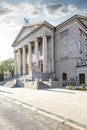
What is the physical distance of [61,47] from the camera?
4044 centimetres

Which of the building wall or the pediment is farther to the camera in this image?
the pediment

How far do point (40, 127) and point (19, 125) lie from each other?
851 mm

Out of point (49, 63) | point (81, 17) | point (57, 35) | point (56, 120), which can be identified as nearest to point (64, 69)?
point (49, 63)

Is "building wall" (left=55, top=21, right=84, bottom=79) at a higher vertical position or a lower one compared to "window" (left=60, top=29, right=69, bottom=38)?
lower

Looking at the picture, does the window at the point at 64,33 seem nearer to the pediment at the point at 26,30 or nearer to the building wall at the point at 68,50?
the building wall at the point at 68,50

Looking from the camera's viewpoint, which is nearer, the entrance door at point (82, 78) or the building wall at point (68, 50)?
the entrance door at point (82, 78)

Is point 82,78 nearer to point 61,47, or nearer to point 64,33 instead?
point 61,47

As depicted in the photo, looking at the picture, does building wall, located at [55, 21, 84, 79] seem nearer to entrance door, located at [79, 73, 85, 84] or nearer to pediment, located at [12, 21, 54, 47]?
entrance door, located at [79, 73, 85, 84]

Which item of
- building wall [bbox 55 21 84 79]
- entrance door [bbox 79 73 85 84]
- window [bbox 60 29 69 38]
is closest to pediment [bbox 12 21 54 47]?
window [bbox 60 29 69 38]

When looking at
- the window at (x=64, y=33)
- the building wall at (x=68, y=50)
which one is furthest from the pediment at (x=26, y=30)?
the building wall at (x=68, y=50)

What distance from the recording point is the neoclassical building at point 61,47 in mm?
36344

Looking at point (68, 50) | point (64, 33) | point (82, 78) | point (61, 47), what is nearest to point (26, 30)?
point (61, 47)

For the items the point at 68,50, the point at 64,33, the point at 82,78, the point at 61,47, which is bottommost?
the point at 82,78

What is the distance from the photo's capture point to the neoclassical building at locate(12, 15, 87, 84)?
1431 inches
